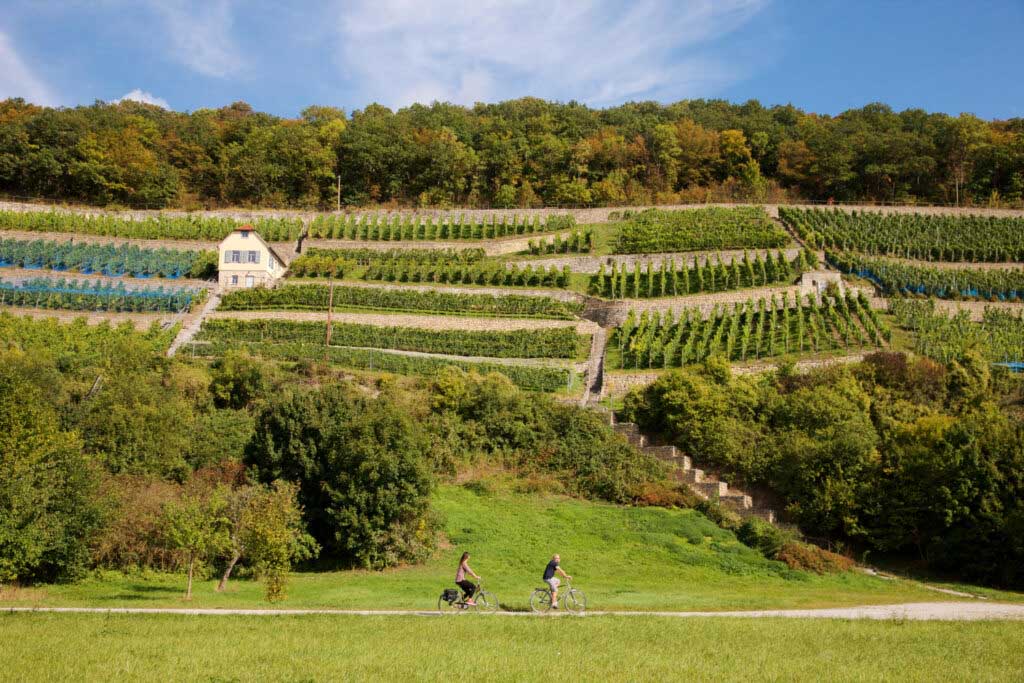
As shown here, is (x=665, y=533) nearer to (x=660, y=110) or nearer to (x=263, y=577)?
(x=263, y=577)

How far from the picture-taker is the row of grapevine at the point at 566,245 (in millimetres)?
52688

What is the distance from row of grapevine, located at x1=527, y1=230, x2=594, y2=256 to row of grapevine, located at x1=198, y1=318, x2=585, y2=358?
42.3 feet

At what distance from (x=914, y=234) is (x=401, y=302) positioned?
108 ft

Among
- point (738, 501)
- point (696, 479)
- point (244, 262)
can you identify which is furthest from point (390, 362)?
point (738, 501)

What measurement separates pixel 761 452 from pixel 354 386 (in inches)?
603

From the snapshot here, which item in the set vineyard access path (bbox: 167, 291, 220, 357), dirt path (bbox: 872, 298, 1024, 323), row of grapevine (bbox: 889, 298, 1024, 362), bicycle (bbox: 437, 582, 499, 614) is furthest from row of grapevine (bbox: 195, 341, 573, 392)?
bicycle (bbox: 437, 582, 499, 614)

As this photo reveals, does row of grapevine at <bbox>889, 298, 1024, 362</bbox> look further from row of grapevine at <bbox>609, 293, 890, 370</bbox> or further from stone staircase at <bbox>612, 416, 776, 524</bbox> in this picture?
stone staircase at <bbox>612, 416, 776, 524</bbox>

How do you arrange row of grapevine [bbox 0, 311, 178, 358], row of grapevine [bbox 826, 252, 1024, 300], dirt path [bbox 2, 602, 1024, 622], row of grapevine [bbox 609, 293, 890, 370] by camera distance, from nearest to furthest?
dirt path [bbox 2, 602, 1024, 622], row of grapevine [bbox 0, 311, 178, 358], row of grapevine [bbox 609, 293, 890, 370], row of grapevine [bbox 826, 252, 1024, 300]

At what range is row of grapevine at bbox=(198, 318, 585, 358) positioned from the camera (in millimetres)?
39344

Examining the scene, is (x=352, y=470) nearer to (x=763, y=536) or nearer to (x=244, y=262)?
(x=763, y=536)

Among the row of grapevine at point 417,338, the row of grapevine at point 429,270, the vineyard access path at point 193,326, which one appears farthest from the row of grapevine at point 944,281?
the vineyard access path at point 193,326

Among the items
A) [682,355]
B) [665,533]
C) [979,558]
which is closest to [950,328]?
[682,355]

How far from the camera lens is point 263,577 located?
834 inches

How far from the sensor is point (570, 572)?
72.4ft
